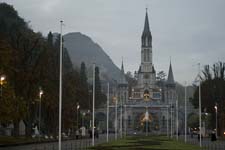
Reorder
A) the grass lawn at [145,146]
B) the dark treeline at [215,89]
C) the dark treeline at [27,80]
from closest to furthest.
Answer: the grass lawn at [145,146]
the dark treeline at [27,80]
the dark treeline at [215,89]

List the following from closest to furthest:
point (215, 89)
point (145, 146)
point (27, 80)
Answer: point (145, 146) < point (27, 80) < point (215, 89)

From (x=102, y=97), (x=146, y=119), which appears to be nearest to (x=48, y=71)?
(x=102, y=97)

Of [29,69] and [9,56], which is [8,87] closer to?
[9,56]

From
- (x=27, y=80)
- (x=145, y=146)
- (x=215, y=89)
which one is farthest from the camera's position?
(x=215, y=89)

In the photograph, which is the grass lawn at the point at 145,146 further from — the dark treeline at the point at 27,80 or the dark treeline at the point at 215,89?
the dark treeline at the point at 215,89

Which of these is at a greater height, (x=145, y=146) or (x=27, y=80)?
(x=27, y=80)

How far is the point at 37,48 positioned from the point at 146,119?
112659 mm

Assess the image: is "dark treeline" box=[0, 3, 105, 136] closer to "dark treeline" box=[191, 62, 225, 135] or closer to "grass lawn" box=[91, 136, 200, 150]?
"grass lawn" box=[91, 136, 200, 150]

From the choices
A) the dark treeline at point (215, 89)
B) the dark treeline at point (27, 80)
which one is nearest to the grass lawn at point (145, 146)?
the dark treeline at point (27, 80)

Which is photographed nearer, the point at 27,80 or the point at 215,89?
the point at 27,80

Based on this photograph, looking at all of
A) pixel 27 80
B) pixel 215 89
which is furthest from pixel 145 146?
pixel 215 89

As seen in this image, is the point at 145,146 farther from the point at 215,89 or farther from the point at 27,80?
the point at 215,89

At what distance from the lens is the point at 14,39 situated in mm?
70250

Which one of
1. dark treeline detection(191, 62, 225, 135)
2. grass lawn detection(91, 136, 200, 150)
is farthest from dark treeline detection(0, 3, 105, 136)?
dark treeline detection(191, 62, 225, 135)
